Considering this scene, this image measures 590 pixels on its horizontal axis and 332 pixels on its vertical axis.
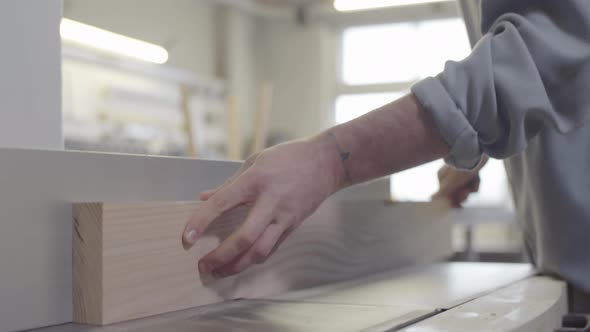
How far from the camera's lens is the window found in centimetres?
777

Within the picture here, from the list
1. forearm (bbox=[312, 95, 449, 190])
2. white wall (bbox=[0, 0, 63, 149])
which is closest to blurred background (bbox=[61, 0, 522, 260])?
white wall (bbox=[0, 0, 63, 149])

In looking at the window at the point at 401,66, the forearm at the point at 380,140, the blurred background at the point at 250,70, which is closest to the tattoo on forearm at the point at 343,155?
the forearm at the point at 380,140

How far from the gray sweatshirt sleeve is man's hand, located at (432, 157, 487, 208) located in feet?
2.07

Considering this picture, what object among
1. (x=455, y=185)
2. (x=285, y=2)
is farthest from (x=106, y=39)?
(x=455, y=185)

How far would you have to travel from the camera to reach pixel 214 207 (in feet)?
A: 2.38

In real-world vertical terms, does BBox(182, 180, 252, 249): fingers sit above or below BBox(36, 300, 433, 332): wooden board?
above

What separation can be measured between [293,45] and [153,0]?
2.17m

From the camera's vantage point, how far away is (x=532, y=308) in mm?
Answer: 736

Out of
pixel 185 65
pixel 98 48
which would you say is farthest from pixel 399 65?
pixel 98 48

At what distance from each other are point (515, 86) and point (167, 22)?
6.88 metres

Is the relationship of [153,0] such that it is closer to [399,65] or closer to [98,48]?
[98,48]

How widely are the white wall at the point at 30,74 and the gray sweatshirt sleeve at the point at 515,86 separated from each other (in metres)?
0.50

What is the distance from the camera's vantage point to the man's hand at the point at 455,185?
1445 millimetres

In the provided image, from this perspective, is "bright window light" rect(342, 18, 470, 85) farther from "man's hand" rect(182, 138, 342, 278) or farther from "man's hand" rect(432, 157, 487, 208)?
"man's hand" rect(182, 138, 342, 278)
